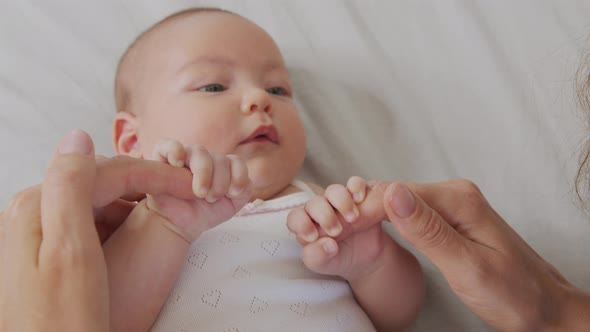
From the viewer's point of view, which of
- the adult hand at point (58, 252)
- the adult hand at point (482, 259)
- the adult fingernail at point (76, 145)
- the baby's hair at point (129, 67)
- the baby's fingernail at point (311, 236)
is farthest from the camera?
the baby's hair at point (129, 67)

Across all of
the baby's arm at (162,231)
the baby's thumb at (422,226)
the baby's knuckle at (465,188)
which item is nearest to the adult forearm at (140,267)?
the baby's arm at (162,231)

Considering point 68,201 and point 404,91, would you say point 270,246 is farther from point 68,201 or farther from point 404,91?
point 404,91

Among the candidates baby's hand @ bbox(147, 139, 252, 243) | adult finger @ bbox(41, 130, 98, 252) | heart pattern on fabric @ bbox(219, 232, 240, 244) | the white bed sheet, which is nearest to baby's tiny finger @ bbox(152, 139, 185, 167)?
baby's hand @ bbox(147, 139, 252, 243)

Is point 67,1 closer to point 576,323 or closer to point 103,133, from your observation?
point 103,133

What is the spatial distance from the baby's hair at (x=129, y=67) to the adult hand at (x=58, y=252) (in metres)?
0.55

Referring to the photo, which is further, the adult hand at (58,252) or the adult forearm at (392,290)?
the adult forearm at (392,290)

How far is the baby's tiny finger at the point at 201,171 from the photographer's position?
2.52 ft

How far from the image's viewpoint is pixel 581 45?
1264 mm

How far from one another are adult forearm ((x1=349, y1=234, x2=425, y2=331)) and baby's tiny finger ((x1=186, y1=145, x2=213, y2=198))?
0.37 metres

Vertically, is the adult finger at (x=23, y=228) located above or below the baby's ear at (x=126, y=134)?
above

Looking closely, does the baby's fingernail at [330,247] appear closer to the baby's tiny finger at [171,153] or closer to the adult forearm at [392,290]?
the adult forearm at [392,290]

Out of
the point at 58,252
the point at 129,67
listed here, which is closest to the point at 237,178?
the point at 58,252

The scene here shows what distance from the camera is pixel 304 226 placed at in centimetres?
91

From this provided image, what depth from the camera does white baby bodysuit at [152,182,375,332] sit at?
0.88 meters
